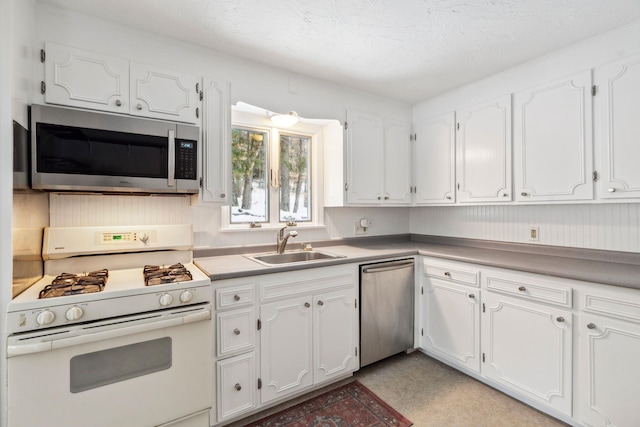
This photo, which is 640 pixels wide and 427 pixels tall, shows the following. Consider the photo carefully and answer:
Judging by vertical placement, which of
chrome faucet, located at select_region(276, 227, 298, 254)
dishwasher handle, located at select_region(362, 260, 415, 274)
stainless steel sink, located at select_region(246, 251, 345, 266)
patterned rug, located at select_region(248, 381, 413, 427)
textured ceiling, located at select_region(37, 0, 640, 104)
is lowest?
patterned rug, located at select_region(248, 381, 413, 427)

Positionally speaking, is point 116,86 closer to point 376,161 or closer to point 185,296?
point 185,296

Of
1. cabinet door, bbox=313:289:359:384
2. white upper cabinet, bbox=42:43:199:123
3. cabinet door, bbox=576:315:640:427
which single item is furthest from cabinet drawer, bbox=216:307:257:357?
cabinet door, bbox=576:315:640:427

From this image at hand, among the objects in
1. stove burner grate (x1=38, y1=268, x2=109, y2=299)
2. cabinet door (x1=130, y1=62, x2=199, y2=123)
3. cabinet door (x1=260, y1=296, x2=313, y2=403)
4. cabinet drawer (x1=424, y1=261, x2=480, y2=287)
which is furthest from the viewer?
cabinet drawer (x1=424, y1=261, x2=480, y2=287)

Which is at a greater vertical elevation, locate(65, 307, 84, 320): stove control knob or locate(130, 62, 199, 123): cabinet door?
locate(130, 62, 199, 123): cabinet door

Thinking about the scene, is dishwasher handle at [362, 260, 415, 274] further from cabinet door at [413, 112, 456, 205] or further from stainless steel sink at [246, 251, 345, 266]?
cabinet door at [413, 112, 456, 205]

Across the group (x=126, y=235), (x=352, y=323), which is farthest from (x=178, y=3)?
(x=352, y=323)

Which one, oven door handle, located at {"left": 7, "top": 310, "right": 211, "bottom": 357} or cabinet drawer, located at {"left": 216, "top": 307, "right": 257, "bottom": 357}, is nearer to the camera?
oven door handle, located at {"left": 7, "top": 310, "right": 211, "bottom": 357}

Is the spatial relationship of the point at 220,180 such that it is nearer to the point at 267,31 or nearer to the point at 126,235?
the point at 126,235

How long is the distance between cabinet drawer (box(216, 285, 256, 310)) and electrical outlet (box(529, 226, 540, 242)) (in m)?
2.24

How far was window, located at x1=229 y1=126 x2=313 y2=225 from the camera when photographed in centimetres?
Answer: 248

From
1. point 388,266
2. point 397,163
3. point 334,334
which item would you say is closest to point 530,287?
point 388,266

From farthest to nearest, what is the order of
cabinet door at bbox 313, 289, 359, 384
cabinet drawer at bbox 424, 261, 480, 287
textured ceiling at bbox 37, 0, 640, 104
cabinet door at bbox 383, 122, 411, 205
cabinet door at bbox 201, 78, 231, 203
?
cabinet door at bbox 383, 122, 411, 205 < cabinet drawer at bbox 424, 261, 480, 287 < cabinet door at bbox 313, 289, 359, 384 < cabinet door at bbox 201, 78, 231, 203 < textured ceiling at bbox 37, 0, 640, 104

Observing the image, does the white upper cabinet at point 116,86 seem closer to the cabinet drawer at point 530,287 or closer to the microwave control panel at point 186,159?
the microwave control panel at point 186,159

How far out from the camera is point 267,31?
1864 mm
